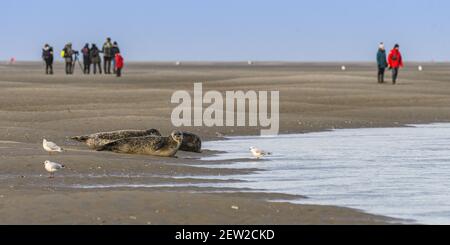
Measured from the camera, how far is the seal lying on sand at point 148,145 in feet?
64.7

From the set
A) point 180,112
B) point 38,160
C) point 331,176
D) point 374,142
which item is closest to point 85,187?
point 38,160

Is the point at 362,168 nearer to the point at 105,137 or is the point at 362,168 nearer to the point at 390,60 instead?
the point at 105,137

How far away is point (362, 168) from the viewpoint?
59.9 feet

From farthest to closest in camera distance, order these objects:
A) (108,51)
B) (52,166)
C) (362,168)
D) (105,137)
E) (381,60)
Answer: (108,51), (381,60), (105,137), (362,168), (52,166)

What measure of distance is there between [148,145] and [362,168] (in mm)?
3446

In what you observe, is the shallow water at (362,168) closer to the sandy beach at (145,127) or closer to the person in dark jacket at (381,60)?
the sandy beach at (145,127)

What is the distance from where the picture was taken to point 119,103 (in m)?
32.9

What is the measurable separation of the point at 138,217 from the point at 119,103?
67.9 ft

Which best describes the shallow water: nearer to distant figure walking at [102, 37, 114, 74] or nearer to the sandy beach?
the sandy beach

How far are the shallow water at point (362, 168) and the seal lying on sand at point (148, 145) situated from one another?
69 centimetres

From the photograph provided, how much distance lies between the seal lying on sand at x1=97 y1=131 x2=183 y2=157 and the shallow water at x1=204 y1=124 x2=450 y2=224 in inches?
27.3

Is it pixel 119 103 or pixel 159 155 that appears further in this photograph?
pixel 119 103

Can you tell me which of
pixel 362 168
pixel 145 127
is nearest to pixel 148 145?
pixel 362 168
